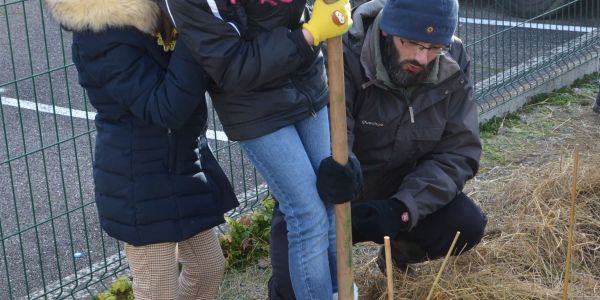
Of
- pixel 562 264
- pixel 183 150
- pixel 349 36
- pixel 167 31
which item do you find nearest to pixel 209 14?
pixel 167 31

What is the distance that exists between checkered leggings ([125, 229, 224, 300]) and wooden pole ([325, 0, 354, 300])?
0.49 meters

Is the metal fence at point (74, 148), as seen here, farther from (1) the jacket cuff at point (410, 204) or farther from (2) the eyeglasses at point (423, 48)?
(2) the eyeglasses at point (423, 48)

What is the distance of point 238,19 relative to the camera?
276 cm

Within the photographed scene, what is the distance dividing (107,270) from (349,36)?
1414 mm

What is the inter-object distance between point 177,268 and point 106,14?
2.80 ft

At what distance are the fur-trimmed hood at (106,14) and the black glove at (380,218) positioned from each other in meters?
0.96

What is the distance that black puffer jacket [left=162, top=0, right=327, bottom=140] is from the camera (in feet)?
8.79

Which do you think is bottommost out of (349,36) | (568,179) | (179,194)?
(568,179)

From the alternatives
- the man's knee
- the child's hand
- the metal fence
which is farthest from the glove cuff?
the metal fence

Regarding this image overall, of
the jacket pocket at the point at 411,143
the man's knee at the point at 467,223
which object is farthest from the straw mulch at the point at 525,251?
the jacket pocket at the point at 411,143

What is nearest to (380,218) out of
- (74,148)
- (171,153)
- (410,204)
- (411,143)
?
(410,204)

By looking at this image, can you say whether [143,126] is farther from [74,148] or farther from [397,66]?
[74,148]

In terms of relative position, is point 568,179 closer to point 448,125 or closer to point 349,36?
point 448,125

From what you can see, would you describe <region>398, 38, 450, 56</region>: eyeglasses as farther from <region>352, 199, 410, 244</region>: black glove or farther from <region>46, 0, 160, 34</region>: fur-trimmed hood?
<region>46, 0, 160, 34</region>: fur-trimmed hood
